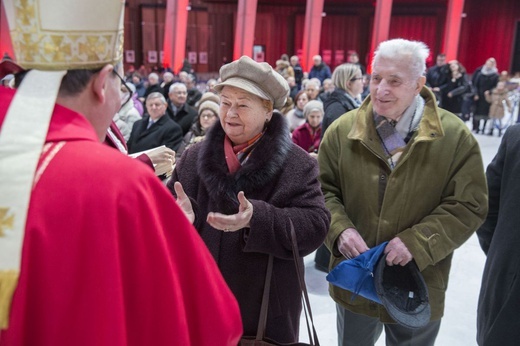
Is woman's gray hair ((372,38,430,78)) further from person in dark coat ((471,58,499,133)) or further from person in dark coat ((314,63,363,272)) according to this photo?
person in dark coat ((471,58,499,133))

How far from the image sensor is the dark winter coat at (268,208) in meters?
1.73

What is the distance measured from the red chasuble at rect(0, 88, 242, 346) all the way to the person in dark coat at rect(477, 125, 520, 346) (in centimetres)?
119

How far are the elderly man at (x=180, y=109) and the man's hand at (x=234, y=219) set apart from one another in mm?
4076

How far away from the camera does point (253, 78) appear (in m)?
1.79

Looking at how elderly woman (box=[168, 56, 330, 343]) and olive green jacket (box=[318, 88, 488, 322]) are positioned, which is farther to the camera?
olive green jacket (box=[318, 88, 488, 322])

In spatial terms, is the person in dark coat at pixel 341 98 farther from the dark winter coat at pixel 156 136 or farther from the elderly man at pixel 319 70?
the elderly man at pixel 319 70

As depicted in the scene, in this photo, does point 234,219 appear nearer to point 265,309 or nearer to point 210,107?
point 265,309

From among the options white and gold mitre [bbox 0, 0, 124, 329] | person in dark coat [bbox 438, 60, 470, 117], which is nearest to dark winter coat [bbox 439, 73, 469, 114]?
person in dark coat [bbox 438, 60, 470, 117]

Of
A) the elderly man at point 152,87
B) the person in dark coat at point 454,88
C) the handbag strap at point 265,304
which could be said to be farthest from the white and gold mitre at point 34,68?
the person in dark coat at point 454,88

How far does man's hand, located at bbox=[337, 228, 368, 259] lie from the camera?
1953 millimetres

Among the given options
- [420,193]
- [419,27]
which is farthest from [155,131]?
[419,27]

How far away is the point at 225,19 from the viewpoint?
2120 cm

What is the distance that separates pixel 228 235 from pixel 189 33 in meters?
20.0

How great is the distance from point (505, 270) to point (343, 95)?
291 centimetres
